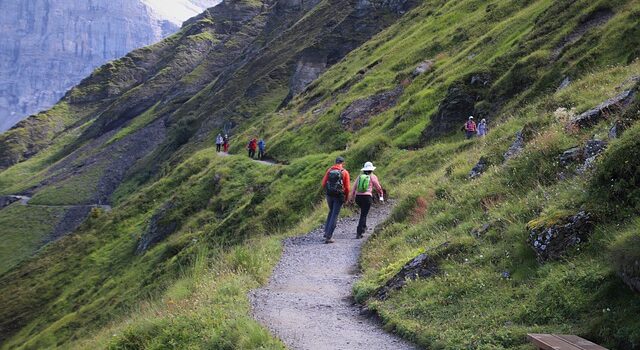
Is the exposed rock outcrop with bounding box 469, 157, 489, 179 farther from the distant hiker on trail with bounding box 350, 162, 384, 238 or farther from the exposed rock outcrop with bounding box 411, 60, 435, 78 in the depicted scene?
the exposed rock outcrop with bounding box 411, 60, 435, 78

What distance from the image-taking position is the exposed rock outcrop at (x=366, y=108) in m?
43.4

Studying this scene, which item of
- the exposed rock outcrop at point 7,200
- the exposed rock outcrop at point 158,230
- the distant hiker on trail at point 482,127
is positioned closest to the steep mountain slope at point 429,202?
the exposed rock outcrop at point 158,230

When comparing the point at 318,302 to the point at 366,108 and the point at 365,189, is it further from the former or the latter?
the point at 366,108

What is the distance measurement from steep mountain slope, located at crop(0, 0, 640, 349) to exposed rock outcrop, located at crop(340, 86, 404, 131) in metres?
0.18

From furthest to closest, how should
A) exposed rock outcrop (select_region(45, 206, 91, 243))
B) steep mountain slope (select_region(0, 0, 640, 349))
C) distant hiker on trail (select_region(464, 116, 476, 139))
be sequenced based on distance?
1. exposed rock outcrop (select_region(45, 206, 91, 243))
2. distant hiker on trail (select_region(464, 116, 476, 139))
3. steep mountain slope (select_region(0, 0, 640, 349))

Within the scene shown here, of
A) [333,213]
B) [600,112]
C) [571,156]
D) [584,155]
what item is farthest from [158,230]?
[584,155]

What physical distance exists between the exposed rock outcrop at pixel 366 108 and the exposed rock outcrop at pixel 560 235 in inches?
1308

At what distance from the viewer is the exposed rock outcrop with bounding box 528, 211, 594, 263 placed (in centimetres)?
863

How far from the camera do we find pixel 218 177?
4744cm

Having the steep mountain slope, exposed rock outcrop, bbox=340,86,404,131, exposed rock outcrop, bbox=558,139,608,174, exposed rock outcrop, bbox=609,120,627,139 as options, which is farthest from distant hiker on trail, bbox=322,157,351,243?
exposed rock outcrop, bbox=340,86,404,131

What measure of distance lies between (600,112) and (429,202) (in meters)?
4.86

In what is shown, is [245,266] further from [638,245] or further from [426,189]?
[638,245]

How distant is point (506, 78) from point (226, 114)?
72.1 metres

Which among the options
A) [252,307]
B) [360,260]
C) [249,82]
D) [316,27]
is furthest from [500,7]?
[249,82]
